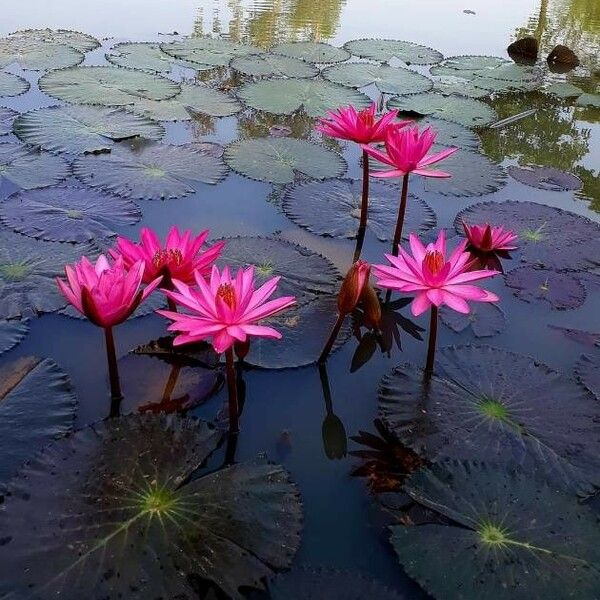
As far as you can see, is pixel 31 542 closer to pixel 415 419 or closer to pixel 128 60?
pixel 415 419

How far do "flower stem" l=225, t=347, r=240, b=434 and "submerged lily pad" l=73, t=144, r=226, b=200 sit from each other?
1744 millimetres

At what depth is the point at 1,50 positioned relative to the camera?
5.10 metres

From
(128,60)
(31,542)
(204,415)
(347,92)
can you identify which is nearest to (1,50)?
(128,60)

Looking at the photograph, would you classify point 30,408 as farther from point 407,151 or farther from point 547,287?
point 547,287

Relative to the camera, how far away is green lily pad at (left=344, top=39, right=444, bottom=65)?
5.91 meters

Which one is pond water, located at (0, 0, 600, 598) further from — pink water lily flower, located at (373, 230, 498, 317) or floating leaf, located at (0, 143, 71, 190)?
pink water lily flower, located at (373, 230, 498, 317)

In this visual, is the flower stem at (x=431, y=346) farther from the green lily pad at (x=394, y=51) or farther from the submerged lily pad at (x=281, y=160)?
the green lily pad at (x=394, y=51)

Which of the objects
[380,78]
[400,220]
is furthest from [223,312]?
[380,78]

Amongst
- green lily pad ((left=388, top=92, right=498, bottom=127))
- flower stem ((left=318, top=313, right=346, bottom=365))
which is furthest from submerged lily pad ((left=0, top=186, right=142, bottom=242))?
green lily pad ((left=388, top=92, right=498, bottom=127))

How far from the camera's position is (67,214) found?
9.71ft

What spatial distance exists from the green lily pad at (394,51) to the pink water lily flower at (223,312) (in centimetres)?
469

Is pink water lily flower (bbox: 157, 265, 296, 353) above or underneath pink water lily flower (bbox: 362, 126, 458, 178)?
underneath

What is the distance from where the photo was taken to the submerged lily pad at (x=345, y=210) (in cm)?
316

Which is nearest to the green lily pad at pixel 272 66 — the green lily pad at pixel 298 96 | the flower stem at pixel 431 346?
the green lily pad at pixel 298 96
